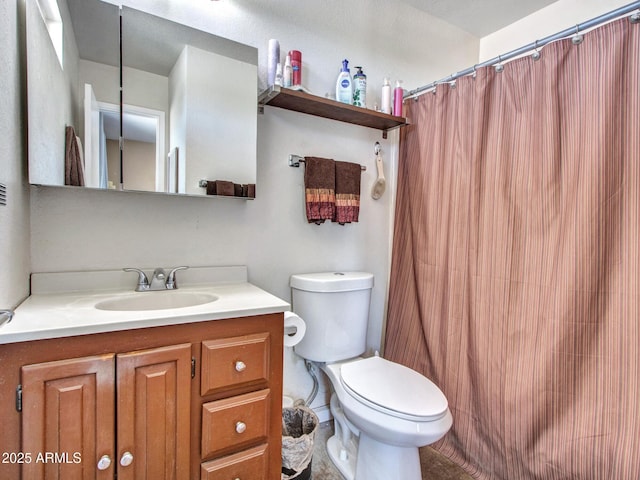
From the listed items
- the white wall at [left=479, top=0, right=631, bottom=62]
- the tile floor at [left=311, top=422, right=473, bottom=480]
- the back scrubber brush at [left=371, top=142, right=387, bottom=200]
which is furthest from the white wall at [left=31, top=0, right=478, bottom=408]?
the tile floor at [left=311, top=422, right=473, bottom=480]

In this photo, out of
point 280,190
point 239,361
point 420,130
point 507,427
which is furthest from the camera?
point 420,130

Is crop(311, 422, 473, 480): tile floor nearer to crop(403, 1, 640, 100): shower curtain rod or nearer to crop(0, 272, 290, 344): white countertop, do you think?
crop(0, 272, 290, 344): white countertop

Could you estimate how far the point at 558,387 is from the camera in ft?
4.31

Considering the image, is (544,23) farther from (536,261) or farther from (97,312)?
(97,312)

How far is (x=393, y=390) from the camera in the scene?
4.33 ft

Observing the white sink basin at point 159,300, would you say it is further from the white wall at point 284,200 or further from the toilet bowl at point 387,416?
the toilet bowl at point 387,416

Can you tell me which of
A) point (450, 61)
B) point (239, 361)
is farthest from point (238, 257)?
point (450, 61)

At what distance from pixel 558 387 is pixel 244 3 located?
2.11 metres

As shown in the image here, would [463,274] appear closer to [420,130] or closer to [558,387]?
[558,387]

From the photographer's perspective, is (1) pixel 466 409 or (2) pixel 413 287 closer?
(1) pixel 466 409

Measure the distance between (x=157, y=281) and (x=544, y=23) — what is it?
8.29ft

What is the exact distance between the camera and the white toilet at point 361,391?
120 centimetres

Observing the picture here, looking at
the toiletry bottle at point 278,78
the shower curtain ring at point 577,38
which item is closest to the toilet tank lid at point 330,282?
the toiletry bottle at point 278,78

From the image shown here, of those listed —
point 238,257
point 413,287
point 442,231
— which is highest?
point 442,231
